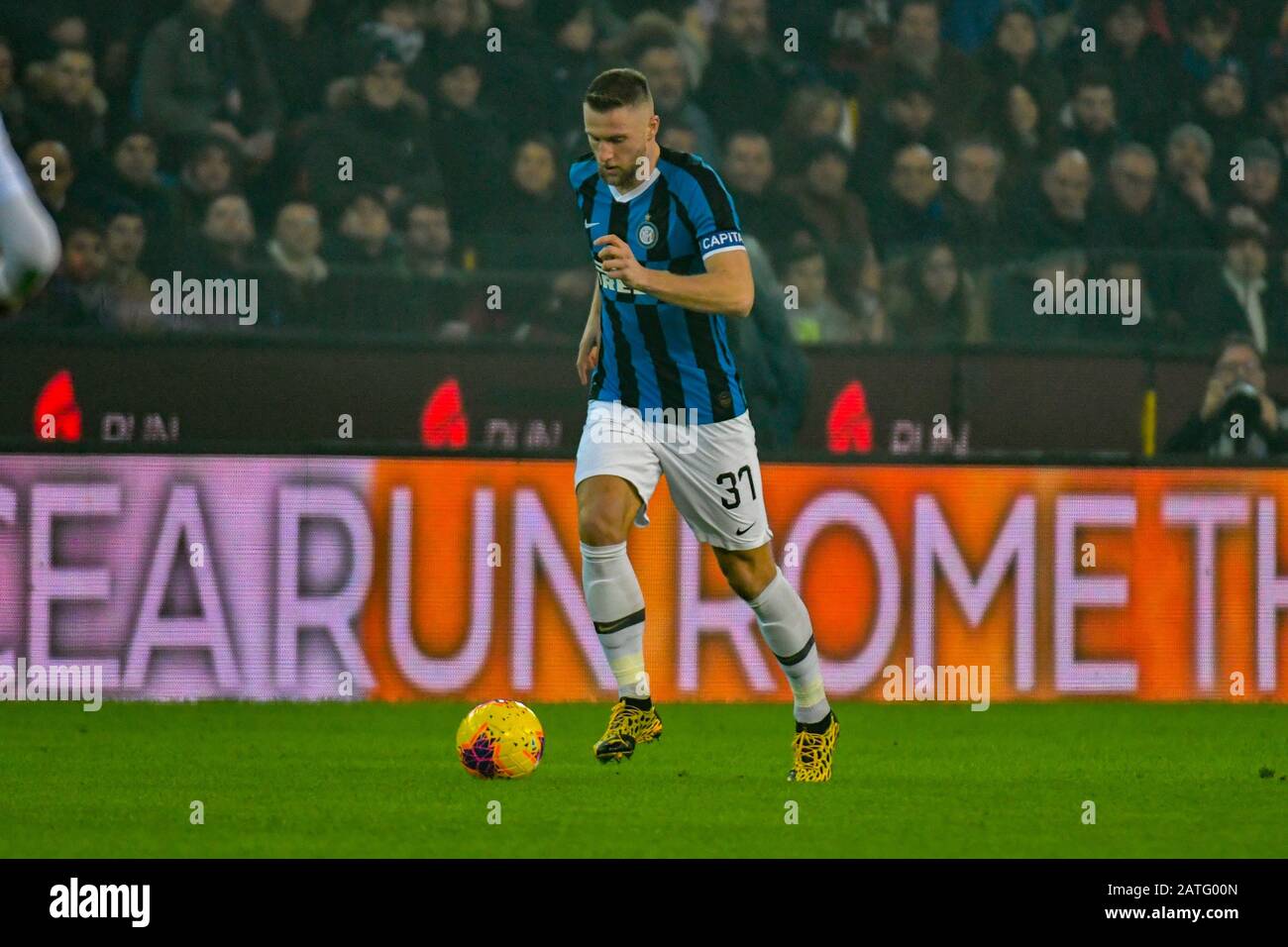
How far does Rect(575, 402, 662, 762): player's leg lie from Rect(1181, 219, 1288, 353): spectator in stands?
4442 millimetres

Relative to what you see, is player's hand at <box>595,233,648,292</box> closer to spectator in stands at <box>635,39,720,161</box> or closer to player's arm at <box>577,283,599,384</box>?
player's arm at <box>577,283,599,384</box>

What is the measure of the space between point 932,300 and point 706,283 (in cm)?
424

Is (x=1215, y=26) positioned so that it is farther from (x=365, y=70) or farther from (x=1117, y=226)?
(x=365, y=70)

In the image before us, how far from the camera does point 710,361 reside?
7.10 m

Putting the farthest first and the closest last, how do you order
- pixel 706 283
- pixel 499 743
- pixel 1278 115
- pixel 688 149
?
pixel 1278 115
pixel 688 149
pixel 499 743
pixel 706 283

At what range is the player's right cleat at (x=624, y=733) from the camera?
719 cm

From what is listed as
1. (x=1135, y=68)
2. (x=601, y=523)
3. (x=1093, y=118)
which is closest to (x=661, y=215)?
(x=601, y=523)

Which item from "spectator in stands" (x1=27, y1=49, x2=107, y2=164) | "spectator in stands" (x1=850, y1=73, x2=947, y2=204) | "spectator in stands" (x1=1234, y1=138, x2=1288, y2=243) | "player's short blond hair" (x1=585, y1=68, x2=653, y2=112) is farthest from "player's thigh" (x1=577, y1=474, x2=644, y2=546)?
Result: "spectator in stands" (x1=1234, y1=138, x2=1288, y2=243)

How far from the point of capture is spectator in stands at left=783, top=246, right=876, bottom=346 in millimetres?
10625

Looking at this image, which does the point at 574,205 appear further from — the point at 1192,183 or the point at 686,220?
the point at 686,220

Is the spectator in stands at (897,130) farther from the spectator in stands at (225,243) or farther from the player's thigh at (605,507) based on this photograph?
the player's thigh at (605,507)

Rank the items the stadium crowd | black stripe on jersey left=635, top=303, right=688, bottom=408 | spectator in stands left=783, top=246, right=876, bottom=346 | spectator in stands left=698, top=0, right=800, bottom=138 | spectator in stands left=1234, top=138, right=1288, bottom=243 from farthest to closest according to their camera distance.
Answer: spectator in stands left=1234, top=138, right=1288, bottom=243 < spectator in stands left=698, top=0, right=800, bottom=138 < spectator in stands left=783, top=246, right=876, bottom=346 < the stadium crowd < black stripe on jersey left=635, top=303, right=688, bottom=408

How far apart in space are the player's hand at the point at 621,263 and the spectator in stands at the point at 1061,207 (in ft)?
17.2

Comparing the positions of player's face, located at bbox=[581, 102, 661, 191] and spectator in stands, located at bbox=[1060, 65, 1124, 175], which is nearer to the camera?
player's face, located at bbox=[581, 102, 661, 191]
